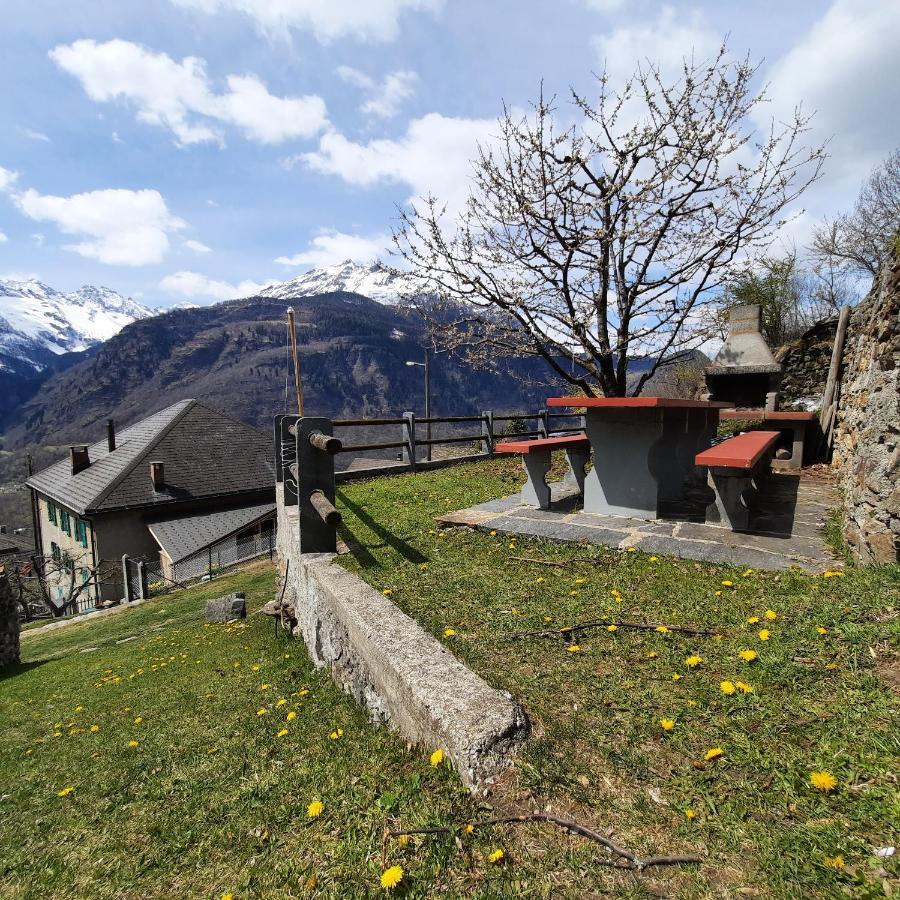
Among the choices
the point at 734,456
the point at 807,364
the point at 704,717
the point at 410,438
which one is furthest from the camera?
the point at 807,364

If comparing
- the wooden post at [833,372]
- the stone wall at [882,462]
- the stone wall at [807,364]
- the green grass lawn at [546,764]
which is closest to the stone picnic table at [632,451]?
the green grass lawn at [546,764]

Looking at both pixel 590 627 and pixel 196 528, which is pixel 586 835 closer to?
pixel 590 627

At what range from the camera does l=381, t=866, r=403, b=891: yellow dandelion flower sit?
1527mm

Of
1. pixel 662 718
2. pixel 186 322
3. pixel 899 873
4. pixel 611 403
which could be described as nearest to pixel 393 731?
pixel 662 718

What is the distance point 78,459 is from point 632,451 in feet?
105

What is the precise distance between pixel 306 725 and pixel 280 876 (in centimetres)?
139

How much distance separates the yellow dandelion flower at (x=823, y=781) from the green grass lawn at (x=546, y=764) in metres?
0.02

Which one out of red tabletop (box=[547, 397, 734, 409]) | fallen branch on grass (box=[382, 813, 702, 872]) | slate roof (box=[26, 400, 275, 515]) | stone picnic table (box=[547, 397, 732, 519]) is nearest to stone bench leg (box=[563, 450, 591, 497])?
stone picnic table (box=[547, 397, 732, 519])

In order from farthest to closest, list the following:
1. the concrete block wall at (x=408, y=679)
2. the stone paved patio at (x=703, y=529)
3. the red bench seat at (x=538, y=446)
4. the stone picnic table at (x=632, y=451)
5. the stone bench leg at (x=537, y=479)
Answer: the stone bench leg at (x=537, y=479), the red bench seat at (x=538, y=446), the stone picnic table at (x=632, y=451), the stone paved patio at (x=703, y=529), the concrete block wall at (x=408, y=679)

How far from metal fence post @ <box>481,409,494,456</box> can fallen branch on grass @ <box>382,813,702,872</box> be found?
31.9 feet

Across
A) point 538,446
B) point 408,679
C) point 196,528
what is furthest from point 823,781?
point 196,528

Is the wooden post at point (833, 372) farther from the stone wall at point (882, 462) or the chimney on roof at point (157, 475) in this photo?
the chimney on roof at point (157, 475)

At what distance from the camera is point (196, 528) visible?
22.7 meters

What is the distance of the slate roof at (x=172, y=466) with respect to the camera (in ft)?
75.3
